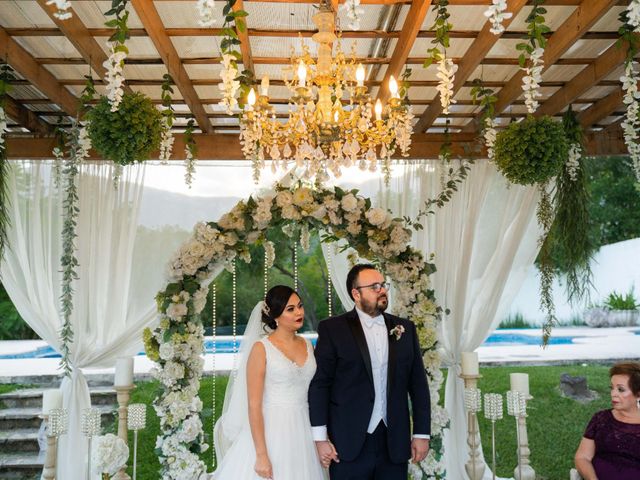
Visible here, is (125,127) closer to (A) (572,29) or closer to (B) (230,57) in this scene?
(B) (230,57)

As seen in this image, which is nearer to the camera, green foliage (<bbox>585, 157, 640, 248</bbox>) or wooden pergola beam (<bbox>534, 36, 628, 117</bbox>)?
wooden pergola beam (<bbox>534, 36, 628, 117</bbox>)

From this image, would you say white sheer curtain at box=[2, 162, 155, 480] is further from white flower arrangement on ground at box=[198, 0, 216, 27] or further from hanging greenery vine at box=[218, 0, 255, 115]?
white flower arrangement on ground at box=[198, 0, 216, 27]

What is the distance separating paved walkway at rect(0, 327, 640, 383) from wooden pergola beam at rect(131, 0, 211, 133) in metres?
4.67

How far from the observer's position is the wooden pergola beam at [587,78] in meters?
3.97

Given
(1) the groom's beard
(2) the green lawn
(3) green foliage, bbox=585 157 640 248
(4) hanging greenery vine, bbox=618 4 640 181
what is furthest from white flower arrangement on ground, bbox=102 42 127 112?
(3) green foliage, bbox=585 157 640 248

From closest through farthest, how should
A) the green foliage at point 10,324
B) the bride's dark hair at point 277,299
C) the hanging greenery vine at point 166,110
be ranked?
the bride's dark hair at point 277,299 < the hanging greenery vine at point 166,110 < the green foliage at point 10,324

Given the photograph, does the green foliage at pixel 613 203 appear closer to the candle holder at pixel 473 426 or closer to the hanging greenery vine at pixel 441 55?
the candle holder at pixel 473 426

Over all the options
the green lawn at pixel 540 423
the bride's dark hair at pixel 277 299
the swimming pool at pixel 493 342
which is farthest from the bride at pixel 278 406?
the swimming pool at pixel 493 342

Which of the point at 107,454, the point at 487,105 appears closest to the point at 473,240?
the point at 487,105

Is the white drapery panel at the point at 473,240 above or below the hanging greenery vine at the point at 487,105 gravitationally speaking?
below

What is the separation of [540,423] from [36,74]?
6.41 metres

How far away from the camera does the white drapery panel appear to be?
203 inches

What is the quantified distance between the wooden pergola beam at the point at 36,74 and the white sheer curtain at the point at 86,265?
72cm

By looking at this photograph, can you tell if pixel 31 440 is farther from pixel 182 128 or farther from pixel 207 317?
pixel 207 317
